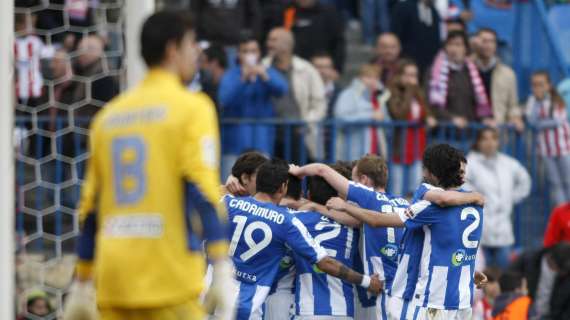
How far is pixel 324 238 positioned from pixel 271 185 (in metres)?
0.67

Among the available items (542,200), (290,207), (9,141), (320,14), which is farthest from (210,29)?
(9,141)

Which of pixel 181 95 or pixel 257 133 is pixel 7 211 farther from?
pixel 257 133

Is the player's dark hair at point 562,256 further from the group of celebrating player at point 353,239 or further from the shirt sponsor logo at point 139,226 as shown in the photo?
the shirt sponsor logo at point 139,226

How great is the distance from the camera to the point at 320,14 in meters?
14.8

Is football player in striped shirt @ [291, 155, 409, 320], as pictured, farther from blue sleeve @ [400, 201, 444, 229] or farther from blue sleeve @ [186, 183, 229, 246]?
blue sleeve @ [186, 183, 229, 246]

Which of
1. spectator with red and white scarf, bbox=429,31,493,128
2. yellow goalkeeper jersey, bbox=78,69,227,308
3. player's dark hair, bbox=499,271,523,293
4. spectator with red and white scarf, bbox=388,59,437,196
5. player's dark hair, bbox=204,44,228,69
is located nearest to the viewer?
yellow goalkeeper jersey, bbox=78,69,227,308

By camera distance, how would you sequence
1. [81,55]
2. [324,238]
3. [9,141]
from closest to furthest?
[9,141]
[324,238]
[81,55]

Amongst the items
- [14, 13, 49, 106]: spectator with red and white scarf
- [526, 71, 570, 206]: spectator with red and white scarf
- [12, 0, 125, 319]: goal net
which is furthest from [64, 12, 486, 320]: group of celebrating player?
[526, 71, 570, 206]: spectator with red and white scarf

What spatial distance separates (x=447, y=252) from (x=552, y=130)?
6.49 meters

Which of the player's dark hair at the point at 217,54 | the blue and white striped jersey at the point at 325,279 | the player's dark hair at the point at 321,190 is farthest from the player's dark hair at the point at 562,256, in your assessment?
the player's dark hair at the point at 321,190

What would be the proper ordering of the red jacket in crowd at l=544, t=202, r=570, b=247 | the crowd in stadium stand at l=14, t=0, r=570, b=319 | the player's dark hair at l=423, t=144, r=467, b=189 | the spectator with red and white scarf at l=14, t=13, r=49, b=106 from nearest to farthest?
1. the player's dark hair at l=423, t=144, r=467, b=189
2. the spectator with red and white scarf at l=14, t=13, r=49, b=106
3. the crowd in stadium stand at l=14, t=0, r=570, b=319
4. the red jacket in crowd at l=544, t=202, r=570, b=247

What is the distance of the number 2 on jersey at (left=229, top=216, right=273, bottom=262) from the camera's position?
28.6ft

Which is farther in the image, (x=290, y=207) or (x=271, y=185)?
(x=290, y=207)

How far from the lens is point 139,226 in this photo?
564 centimetres
